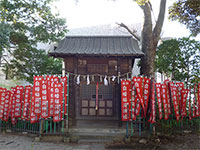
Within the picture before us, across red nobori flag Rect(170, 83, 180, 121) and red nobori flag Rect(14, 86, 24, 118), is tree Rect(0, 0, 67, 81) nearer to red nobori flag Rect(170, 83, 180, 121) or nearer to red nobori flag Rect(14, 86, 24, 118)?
red nobori flag Rect(14, 86, 24, 118)

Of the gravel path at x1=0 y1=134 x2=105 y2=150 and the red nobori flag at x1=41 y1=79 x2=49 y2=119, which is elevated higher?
the red nobori flag at x1=41 y1=79 x2=49 y2=119

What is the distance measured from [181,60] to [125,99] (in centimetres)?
511

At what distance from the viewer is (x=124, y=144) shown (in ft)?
23.7

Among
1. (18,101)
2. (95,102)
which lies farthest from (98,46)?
(18,101)

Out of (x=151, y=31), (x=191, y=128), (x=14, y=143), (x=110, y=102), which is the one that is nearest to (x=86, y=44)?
(x=110, y=102)

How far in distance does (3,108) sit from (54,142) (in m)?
4.33

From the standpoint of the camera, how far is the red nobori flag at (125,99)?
7.88 metres

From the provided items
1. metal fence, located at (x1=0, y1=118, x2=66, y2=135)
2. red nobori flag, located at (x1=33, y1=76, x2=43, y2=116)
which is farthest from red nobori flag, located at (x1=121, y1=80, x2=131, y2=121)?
red nobori flag, located at (x1=33, y1=76, x2=43, y2=116)

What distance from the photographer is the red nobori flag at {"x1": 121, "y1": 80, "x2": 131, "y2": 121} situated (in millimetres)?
7882

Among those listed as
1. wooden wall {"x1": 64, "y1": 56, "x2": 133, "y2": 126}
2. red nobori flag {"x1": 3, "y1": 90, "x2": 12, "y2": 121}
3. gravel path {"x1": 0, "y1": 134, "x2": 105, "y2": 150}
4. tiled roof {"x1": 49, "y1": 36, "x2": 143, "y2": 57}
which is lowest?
gravel path {"x1": 0, "y1": 134, "x2": 105, "y2": 150}

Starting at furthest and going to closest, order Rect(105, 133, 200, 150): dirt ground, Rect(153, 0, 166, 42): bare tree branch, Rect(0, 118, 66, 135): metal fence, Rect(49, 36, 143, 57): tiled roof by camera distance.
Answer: Rect(153, 0, 166, 42): bare tree branch, Rect(49, 36, 143, 57): tiled roof, Rect(0, 118, 66, 135): metal fence, Rect(105, 133, 200, 150): dirt ground

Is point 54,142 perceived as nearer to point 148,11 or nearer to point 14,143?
point 14,143

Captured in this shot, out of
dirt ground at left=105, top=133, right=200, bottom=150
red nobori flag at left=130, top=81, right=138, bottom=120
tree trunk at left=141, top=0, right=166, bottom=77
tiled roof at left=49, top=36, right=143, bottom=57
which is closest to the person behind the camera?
dirt ground at left=105, top=133, right=200, bottom=150

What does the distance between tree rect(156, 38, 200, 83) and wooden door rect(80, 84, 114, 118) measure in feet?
14.4
